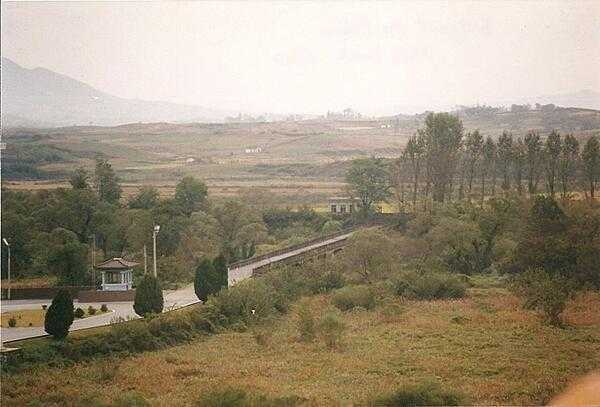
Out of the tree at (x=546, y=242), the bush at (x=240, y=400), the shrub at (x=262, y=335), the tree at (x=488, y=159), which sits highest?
the tree at (x=488, y=159)

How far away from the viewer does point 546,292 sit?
680cm

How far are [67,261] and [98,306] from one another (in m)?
0.57

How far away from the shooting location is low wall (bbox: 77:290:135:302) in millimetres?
7680

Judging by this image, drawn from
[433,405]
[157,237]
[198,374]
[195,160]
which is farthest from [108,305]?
[195,160]

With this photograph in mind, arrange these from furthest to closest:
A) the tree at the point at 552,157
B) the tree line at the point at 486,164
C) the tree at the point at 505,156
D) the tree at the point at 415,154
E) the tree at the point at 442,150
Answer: the tree at the point at 415,154 < the tree at the point at 442,150 < the tree at the point at 505,156 < the tree at the point at 552,157 < the tree line at the point at 486,164

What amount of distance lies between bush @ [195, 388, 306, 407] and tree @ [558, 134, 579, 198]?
4.64 m

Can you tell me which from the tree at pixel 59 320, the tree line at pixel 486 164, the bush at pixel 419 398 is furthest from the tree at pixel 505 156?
the tree at pixel 59 320

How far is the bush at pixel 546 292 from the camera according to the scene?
261 inches

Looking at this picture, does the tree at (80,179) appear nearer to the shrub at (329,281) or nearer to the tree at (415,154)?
the shrub at (329,281)

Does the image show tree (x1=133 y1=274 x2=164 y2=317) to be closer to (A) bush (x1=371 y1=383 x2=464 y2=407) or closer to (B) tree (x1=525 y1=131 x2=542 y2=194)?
(A) bush (x1=371 y1=383 x2=464 y2=407)

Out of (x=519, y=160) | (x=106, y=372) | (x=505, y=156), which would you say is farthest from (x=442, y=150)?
(x=106, y=372)

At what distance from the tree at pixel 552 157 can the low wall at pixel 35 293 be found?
15.1ft

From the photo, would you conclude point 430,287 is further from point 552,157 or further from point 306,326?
→ point 552,157

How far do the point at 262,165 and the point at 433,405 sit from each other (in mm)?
7573
